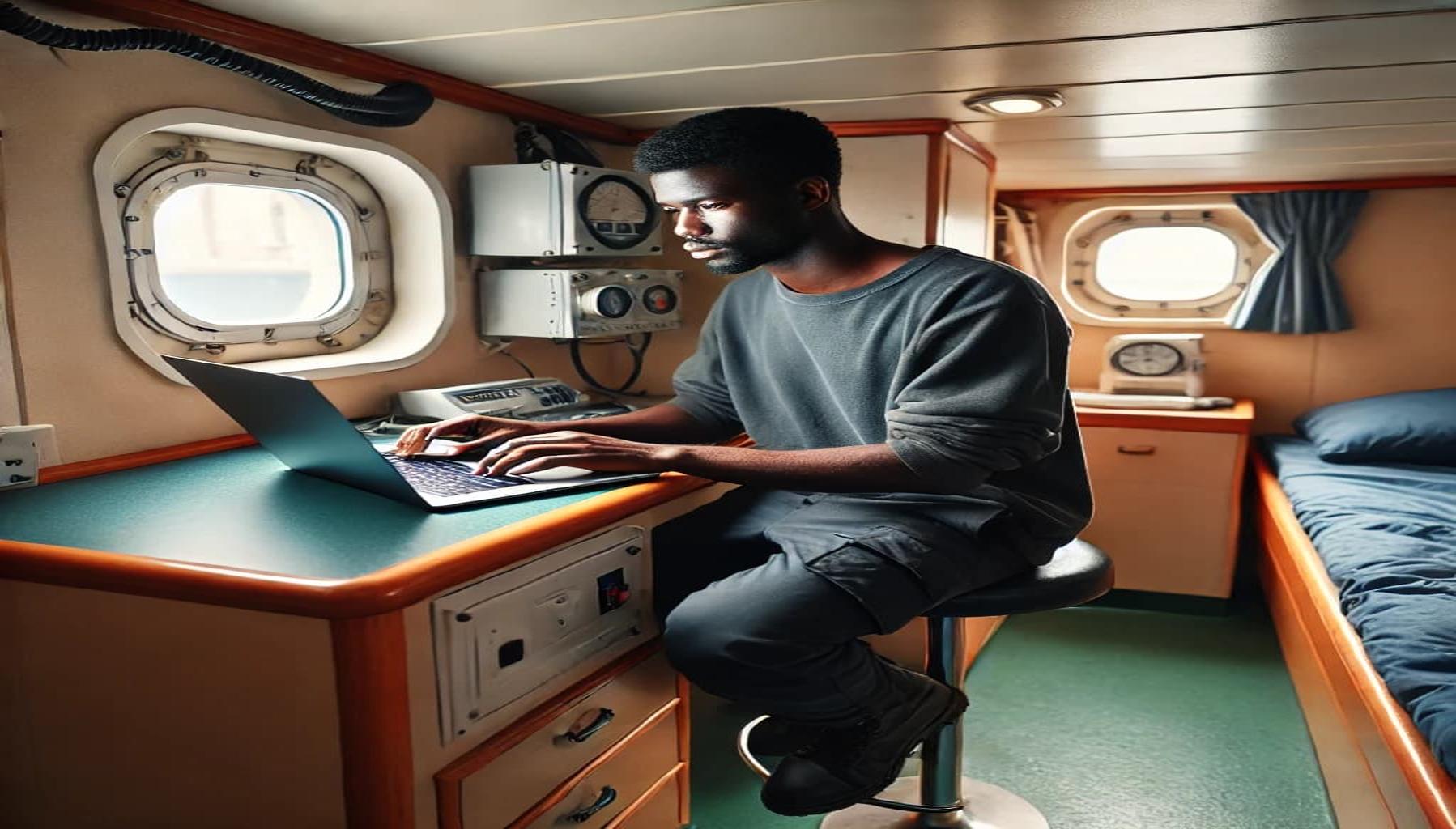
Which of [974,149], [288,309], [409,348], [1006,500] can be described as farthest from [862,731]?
[974,149]

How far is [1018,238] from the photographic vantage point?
423cm

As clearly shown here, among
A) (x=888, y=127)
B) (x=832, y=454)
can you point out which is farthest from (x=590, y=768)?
(x=888, y=127)

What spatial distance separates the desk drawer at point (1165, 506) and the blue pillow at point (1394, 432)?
1.10ft

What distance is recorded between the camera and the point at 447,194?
8.00 ft

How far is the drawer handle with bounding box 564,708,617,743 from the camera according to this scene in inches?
59.4

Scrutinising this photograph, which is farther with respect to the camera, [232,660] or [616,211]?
[616,211]

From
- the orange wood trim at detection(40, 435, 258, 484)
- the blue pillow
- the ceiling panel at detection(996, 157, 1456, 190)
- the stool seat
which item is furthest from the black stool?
the ceiling panel at detection(996, 157, 1456, 190)

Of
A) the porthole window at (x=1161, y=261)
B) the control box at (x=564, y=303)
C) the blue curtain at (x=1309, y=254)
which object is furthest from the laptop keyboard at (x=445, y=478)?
the blue curtain at (x=1309, y=254)

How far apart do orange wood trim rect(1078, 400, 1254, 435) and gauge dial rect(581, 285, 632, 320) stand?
1.94 meters

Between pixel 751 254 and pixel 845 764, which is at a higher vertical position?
pixel 751 254

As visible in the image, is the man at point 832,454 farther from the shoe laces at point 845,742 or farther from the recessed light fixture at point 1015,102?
the recessed light fixture at point 1015,102

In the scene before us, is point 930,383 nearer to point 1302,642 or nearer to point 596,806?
point 596,806

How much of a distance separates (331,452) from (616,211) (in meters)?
1.23

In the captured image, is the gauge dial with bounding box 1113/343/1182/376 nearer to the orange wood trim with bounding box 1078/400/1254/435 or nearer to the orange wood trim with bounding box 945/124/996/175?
the orange wood trim with bounding box 1078/400/1254/435
